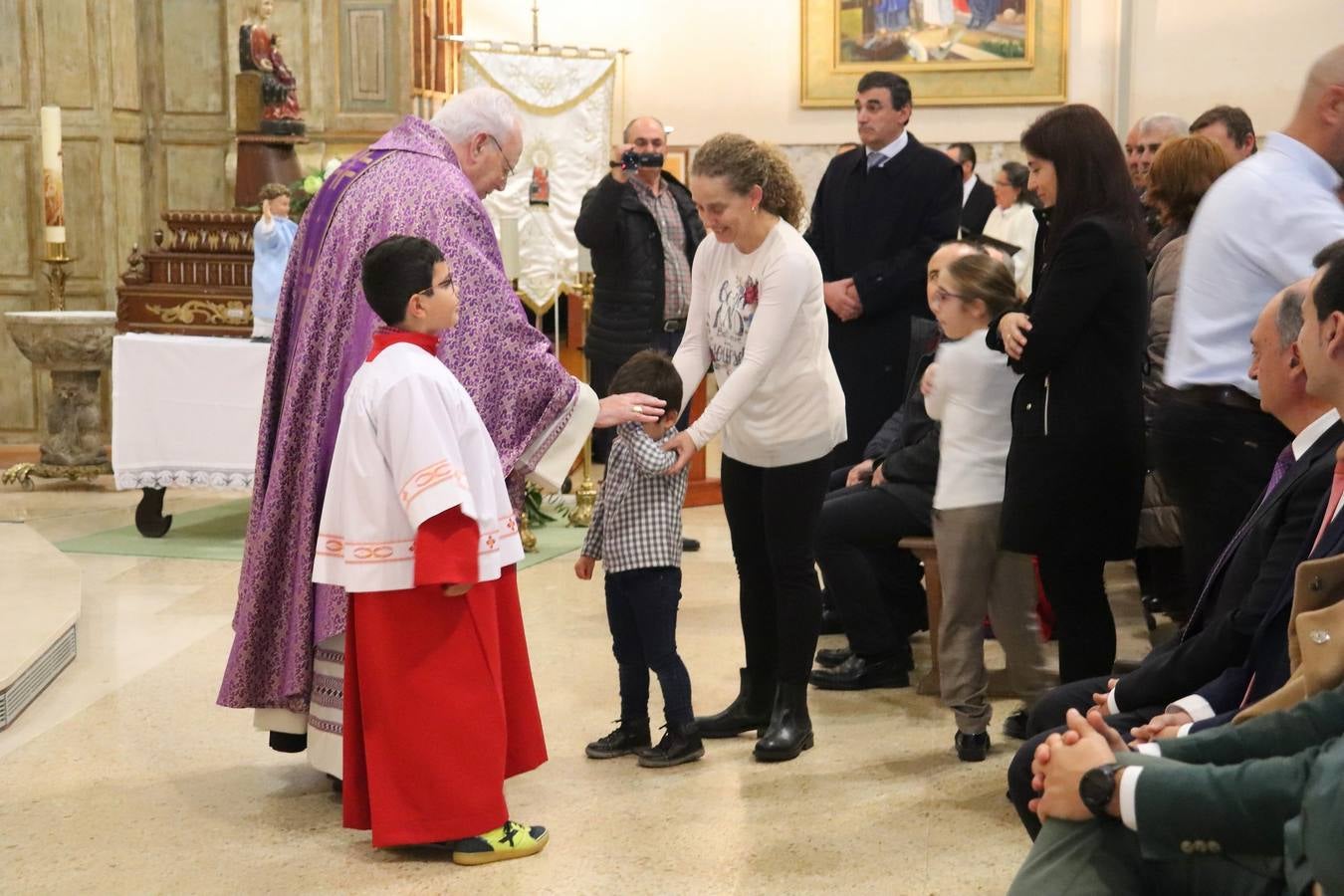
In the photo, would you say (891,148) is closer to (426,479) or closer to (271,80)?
(426,479)

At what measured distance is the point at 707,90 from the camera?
10.8 metres

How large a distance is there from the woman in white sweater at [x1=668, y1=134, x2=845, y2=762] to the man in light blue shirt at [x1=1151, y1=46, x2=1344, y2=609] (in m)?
0.85

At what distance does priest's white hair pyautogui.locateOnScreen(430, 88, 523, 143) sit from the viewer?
12.7 feet

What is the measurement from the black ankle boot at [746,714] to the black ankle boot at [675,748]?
25 cm

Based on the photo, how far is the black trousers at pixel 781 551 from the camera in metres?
4.00

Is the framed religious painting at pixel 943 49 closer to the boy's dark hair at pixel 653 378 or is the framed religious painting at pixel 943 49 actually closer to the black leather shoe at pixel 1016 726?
the black leather shoe at pixel 1016 726

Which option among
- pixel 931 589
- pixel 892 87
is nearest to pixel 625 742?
pixel 931 589

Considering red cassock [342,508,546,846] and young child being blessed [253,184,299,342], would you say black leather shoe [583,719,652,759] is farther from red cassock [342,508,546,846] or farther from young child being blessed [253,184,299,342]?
young child being blessed [253,184,299,342]

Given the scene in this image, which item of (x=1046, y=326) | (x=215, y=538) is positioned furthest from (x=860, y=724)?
(x=215, y=538)

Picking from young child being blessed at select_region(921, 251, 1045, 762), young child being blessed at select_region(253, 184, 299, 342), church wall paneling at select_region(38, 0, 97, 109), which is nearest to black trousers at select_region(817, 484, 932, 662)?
young child being blessed at select_region(921, 251, 1045, 762)

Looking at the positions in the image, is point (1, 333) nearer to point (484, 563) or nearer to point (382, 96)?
point (382, 96)

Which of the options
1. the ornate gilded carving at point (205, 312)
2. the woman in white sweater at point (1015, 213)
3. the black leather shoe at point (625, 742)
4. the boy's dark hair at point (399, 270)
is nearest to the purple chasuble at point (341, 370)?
the boy's dark hair at point (399, 270)

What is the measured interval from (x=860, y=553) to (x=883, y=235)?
4.10 feet

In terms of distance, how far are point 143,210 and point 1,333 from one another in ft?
3.89
